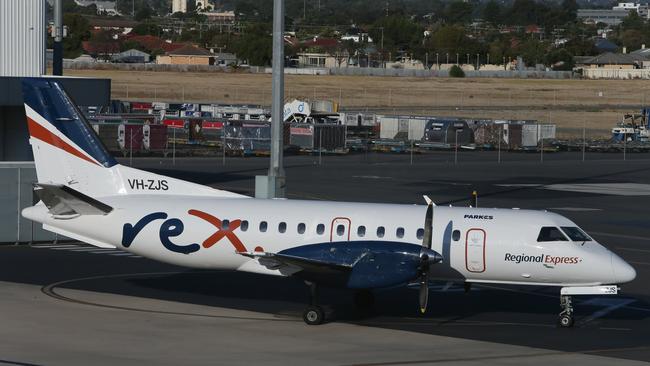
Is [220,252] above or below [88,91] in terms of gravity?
below

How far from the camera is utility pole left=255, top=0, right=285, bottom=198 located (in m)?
38.0

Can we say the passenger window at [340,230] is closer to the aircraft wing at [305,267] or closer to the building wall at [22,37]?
the aircraft wing at [305,267]

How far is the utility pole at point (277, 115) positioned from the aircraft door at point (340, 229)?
9.53 meters

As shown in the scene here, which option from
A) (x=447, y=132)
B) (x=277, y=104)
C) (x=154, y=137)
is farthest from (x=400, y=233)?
(x=447, y=132)

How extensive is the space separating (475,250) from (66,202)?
10.6 m

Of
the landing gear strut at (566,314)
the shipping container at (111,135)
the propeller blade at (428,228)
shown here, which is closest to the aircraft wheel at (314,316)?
the propeller blade at (428,228)

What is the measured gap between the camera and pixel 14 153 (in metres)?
52.9

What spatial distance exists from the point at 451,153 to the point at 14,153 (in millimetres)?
44519

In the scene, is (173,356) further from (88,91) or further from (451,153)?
(451,153)

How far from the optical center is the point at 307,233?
2984cm

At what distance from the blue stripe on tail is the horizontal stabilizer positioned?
158 centimetres

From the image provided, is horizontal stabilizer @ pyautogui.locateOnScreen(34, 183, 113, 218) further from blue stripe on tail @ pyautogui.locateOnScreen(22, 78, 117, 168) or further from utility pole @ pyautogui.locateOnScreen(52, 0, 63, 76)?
utility pole @ pyautogui.locateOnScreen(52, 0, 63, 76)

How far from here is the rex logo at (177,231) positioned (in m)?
30.1

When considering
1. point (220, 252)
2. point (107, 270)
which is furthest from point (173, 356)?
point (107, 270)
